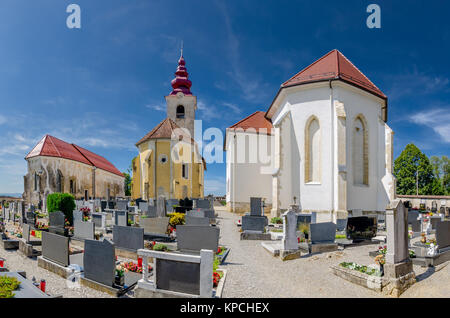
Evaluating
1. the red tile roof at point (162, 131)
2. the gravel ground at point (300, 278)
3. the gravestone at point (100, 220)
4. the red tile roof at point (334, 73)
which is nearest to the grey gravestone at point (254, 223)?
the gravel ground at point (300, 278)

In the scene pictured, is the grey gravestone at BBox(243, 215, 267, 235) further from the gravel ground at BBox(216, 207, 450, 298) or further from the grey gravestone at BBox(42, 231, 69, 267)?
the grey gravestone at BBox(42, 231, 69, 267)

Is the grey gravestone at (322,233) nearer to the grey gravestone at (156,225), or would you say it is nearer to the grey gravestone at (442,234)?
the grey gravestone at (442,234)

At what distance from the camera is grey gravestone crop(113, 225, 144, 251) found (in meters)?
7.61

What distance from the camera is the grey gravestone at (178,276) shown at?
437cm

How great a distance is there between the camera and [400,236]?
5785mm

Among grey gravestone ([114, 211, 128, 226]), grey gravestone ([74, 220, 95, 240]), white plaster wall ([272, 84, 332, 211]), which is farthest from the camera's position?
white plaster wall ([272, 84, 332, 211])

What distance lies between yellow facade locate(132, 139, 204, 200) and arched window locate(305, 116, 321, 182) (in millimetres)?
15256

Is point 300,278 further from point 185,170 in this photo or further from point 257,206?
point 185,170

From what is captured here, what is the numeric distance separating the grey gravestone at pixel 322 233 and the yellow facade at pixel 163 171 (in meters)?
20.6

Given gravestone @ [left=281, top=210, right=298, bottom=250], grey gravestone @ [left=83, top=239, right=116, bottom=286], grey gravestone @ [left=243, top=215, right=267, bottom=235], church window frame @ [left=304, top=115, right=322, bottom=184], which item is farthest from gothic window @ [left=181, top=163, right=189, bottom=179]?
grey gravestone @ [left=83, top=239, right=116, bottom=286]

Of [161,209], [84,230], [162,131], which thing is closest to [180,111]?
[162,131]

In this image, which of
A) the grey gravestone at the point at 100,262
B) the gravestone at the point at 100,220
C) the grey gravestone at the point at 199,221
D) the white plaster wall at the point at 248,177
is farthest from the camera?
the white plaster wall at the point at 248,177
